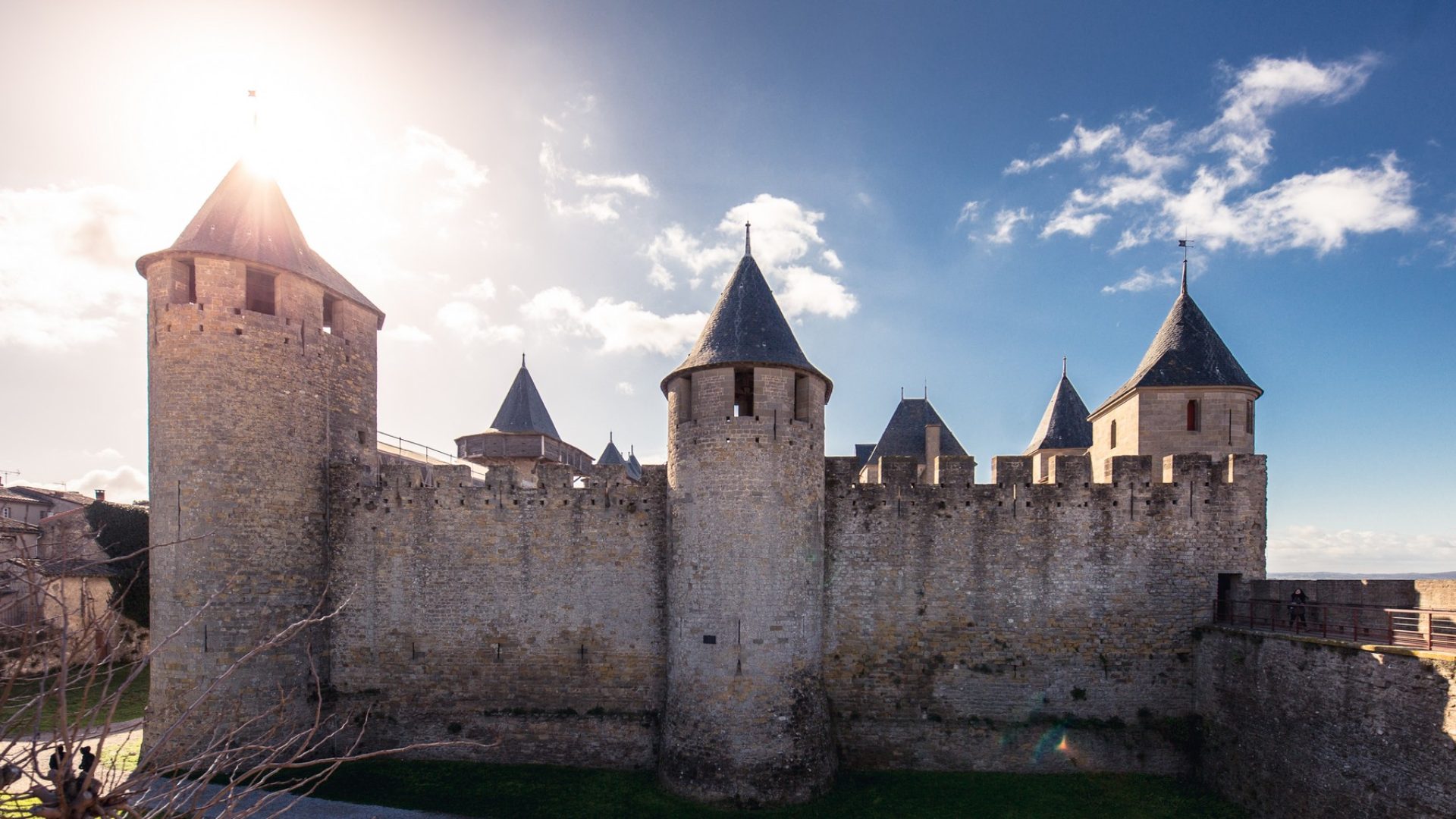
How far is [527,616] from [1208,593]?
13823mm

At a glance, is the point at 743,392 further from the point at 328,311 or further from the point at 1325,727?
the point at 1325,727

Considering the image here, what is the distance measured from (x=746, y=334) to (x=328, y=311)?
30.7ft

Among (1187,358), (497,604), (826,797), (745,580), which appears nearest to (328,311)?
(497,604)

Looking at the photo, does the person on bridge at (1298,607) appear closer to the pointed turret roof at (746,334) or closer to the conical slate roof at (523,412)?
the pointed turret roof at (746,334)

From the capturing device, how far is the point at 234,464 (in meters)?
13.5

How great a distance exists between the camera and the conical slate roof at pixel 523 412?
90.3 ft

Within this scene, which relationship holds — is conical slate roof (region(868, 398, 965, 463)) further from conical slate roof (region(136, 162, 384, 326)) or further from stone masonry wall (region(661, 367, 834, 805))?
conical slate roof (region(136, 162, 384, 326))

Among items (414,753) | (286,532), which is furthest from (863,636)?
(286,532)

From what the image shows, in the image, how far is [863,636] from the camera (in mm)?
14367

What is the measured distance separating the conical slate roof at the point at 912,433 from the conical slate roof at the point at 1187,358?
6.62m

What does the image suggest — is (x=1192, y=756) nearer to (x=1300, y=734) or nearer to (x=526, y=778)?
(x=1300, y=734)

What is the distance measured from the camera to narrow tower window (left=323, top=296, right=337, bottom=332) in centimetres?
1533

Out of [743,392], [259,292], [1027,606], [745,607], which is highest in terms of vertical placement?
[259,292]

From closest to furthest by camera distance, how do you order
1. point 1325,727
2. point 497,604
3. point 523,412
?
point 1325,727 → point 497,604 → point 523,412
